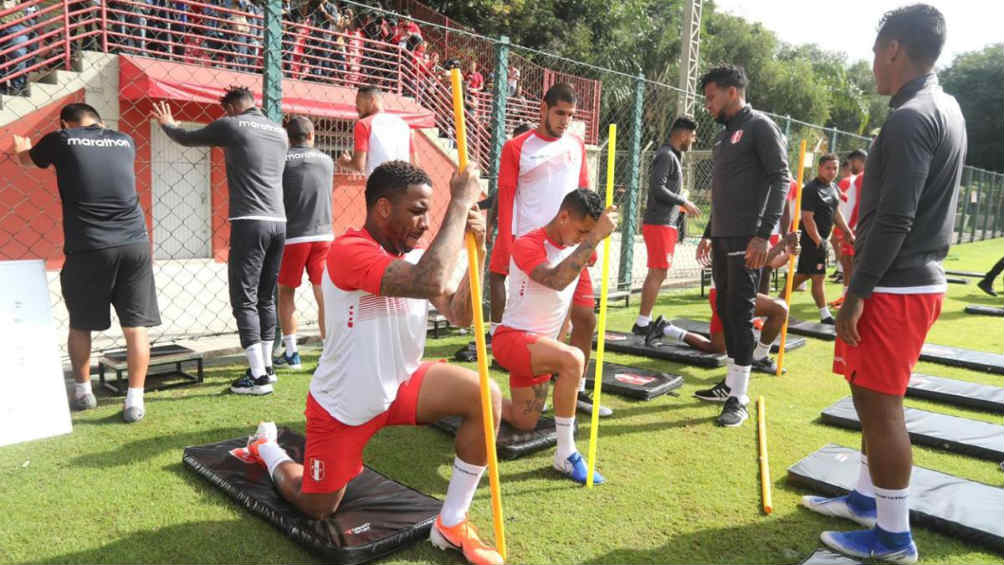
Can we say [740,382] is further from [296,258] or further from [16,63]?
[16,63]

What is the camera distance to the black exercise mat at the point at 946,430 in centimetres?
403

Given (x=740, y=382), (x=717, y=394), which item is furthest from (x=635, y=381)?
(x=740, y=382)

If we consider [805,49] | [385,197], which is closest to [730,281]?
[385,197]

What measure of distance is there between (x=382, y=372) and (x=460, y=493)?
576mm

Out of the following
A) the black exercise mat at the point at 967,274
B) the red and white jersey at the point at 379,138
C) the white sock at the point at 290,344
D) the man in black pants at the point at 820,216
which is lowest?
the black exercise mat at the point at 967,274

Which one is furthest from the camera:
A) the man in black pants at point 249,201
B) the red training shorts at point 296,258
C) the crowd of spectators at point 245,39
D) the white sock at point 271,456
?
the crowd of spectators at point 245,39

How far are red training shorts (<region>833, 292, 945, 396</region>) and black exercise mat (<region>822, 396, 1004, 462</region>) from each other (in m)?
1.78

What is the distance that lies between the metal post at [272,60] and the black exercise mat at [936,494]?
4.37 m

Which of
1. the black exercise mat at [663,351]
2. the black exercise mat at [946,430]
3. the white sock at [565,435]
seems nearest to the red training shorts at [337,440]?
the white sock at [565,435]

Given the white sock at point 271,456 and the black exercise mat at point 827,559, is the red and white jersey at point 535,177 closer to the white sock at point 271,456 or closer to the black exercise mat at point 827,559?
the white sock at point 271,456

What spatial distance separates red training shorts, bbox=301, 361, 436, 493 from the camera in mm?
2732

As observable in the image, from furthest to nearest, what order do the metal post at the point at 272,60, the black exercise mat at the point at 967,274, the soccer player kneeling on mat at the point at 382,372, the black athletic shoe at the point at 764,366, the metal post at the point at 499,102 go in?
the black exercise mat at the point at 967,274
the metal post at the point at 499,102
the black athletic shoe at the point at 764,366
the metal post at the point at 272,60
the soccer player kneeling on mat at the point at 382,372

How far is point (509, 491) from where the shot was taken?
338cm

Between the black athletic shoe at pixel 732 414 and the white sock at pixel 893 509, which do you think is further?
the black athletic shoe at pixel 732 414
